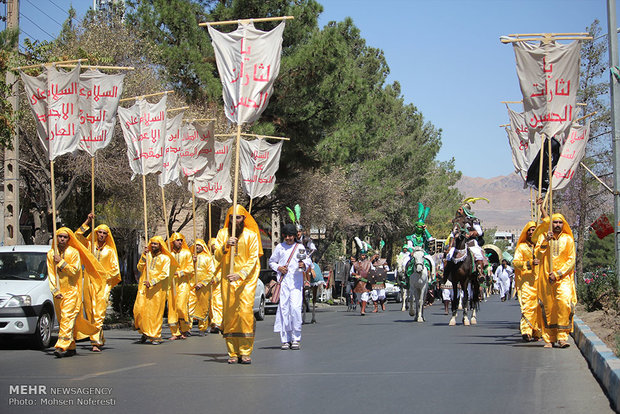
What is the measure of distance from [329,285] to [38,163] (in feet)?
64.7

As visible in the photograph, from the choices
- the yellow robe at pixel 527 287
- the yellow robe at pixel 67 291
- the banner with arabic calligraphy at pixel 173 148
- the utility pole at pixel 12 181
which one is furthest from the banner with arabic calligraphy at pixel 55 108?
the yellow robe at pixel 527 287

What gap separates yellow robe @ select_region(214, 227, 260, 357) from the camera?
460 inches

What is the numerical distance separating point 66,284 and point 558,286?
7.52 m

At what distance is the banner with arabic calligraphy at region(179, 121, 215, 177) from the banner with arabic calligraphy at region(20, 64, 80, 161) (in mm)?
6651

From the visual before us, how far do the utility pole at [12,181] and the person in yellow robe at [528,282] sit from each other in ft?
35.9

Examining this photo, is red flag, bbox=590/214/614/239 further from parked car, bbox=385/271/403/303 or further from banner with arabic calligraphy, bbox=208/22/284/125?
parked car, bbox=385/271/403/303

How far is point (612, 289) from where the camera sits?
19375mm

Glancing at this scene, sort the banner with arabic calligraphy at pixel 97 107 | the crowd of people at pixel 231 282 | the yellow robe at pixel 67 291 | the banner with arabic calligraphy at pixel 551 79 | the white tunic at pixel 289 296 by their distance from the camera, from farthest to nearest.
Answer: the banner with arabic calligraphy at pixel 97 107 < the banner with arabic calligraphy at pixel 551 79 < the white tunic at pixel 289 296 < the yellow robe at pixel 67 291 < the crowd of people at pixel 231 282

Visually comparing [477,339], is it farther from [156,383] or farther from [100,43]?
[100,43]

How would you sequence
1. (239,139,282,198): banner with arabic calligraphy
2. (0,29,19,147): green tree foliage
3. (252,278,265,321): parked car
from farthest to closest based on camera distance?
(239,139,282,198): banner with arabic calligraphy < (252,278,265,321): parked car < (0,29,19,147): green tree foliage

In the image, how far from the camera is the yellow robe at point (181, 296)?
1734 cm

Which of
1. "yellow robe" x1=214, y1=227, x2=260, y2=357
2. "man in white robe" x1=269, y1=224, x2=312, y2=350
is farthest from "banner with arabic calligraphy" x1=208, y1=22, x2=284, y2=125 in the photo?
"man in white robe" x1=269, y1=224, x2=312, y2=350

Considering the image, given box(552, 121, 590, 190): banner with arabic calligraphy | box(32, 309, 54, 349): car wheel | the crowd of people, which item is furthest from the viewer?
box(552, 121, 590, 190): banner with arabic calligraphy

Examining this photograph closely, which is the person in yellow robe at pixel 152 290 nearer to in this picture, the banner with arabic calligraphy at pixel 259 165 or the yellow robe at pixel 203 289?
the yellow robe at pixel 203 289
